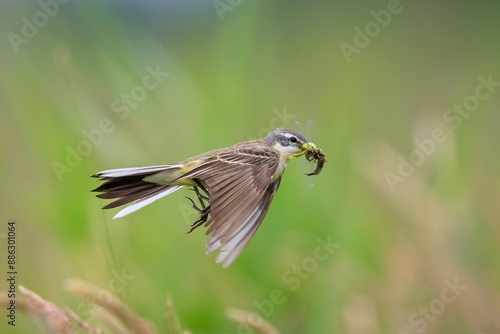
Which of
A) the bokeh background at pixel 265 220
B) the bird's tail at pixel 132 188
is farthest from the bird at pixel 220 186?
the bokeh background at pixel 265 220

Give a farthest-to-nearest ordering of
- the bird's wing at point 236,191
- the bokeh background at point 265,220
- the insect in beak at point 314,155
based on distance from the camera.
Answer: the bokeh background at point 265,220
the insect in beak at point 314,155
the bird's wing at point 236,191

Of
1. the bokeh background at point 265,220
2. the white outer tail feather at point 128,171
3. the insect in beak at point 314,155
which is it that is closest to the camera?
the white outer tail feather at point 128,171

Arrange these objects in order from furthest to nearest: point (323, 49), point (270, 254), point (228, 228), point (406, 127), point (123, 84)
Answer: point (323, 49) → point (406, 127) → point (270, 254) → point (123, 84) → point (228, 228)

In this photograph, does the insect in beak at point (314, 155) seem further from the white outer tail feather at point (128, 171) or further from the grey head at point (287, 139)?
the white outer tail feather at point (128, 171)

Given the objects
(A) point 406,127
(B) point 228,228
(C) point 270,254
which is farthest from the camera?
(A) point 406,127

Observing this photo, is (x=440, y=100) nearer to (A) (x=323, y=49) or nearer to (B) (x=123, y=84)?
(A) (x=323, y=49)

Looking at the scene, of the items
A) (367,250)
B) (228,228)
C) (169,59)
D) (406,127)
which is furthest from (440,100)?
(228,228)

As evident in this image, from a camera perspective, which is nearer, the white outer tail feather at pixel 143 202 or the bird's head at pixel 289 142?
the white outer tail feather at pixel 143 202

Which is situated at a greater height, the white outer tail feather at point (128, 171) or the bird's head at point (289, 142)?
the white outer tail feather at point (128, 171)
